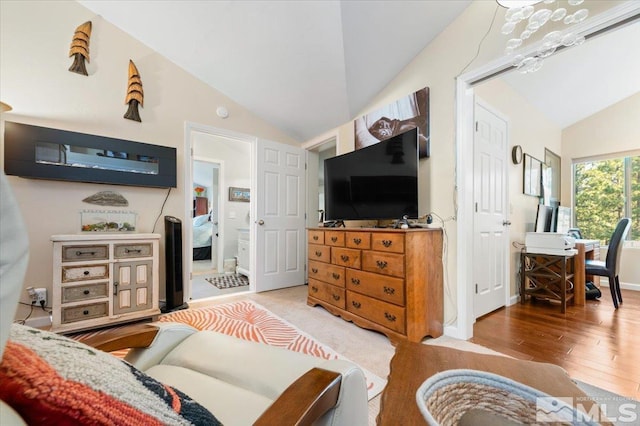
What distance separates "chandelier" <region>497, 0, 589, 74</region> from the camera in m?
1.46

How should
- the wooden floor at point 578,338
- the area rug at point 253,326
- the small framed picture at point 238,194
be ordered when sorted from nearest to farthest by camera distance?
1. the wooden floor at point 578,338
2. the area rug at point 253,326
3. the small framed picture at point 238,194

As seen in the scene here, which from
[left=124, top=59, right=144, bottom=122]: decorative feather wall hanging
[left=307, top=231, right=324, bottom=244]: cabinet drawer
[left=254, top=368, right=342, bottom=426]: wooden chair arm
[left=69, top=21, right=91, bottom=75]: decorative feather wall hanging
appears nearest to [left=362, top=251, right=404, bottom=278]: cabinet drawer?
[left=307, top=231, right=324, bottom=244]: cabinet drawer

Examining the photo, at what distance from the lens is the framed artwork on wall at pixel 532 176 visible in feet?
10.8

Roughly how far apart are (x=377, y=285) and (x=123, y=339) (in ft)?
5.64

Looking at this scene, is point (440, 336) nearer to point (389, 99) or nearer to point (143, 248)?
point (389, 99)

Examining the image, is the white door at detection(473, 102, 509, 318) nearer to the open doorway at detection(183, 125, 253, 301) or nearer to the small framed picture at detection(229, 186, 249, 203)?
the open doorway at detection(183, 125, 253, 301)

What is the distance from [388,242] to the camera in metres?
2.06

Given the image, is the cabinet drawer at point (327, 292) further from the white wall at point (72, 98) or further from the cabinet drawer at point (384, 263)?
the white wall at point (72, 98)

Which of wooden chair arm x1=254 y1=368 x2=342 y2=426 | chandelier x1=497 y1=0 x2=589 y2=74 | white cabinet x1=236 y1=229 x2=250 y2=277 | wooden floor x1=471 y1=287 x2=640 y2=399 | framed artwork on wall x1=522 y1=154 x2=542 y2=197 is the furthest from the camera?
white cabinet x1=236 y1=229 x2=250 y2=277

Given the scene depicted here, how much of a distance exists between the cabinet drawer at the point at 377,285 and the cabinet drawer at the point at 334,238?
11.5 inches

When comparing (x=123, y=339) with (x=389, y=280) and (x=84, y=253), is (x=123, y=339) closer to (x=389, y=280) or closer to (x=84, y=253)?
(x=389, y=280)

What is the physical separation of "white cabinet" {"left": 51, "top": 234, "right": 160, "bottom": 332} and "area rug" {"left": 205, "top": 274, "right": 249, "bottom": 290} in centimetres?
145

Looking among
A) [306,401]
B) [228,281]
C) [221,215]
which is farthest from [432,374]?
[221,215]

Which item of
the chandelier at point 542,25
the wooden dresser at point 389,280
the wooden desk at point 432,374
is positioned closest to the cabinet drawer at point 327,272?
the wooden dresser at point 389,280
